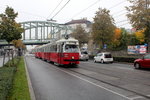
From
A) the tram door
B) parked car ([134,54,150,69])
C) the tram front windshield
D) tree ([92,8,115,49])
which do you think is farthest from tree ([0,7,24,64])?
tree ([92,8,115,49])

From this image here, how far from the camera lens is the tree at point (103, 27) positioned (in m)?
38.2

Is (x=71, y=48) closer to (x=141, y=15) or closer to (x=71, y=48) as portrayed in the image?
(x=71, y=48)

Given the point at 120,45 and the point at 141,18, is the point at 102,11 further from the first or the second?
the point at 120,45

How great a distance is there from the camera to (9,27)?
18250 millimetres

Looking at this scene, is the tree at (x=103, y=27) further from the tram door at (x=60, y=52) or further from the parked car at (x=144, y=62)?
the parked car at (x=144, y=62)

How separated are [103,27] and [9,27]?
23.3 m

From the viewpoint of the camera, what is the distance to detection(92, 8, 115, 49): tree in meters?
38.2

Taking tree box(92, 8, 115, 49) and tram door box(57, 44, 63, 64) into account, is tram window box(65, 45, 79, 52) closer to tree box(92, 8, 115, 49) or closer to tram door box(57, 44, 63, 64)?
tram door box(57, 44, 63, 64)

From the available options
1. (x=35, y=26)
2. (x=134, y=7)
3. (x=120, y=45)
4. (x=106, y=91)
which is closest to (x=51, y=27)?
(x=35, y=26)

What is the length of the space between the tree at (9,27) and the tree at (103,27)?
21.8m

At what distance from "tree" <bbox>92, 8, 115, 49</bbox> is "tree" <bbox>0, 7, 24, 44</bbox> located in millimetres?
21845

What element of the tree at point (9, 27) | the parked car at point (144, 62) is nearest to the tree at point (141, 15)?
the parked car at point (144, 62)

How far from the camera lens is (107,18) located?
38312mm

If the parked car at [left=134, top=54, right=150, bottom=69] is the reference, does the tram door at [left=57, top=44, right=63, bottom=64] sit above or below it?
above
